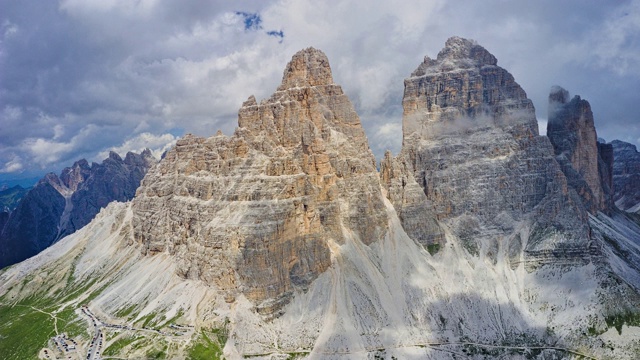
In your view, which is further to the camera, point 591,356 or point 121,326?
point 121,326

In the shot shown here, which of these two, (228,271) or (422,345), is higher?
(228,271)

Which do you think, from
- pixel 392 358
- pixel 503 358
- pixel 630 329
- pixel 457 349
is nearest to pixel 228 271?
pixel 392 358

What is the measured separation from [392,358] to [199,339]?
70.7 m

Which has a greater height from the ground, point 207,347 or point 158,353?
point 207,347

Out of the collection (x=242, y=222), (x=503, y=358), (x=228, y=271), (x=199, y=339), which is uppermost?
(x=242, y=222)

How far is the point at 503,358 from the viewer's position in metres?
192

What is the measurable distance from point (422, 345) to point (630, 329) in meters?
78.7

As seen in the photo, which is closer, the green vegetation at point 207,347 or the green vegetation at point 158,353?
the green vegetation at point 207,347

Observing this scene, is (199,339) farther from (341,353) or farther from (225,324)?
(341,353)

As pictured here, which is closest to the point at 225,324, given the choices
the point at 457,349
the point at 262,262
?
the point at 262,262

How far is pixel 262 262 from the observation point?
197500mm

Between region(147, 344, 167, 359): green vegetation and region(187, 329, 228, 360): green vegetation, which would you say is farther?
region(147, 344, 167, 359): green vegetation

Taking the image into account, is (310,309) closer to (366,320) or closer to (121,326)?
(366,320)

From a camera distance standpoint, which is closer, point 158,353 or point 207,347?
point 158,353
